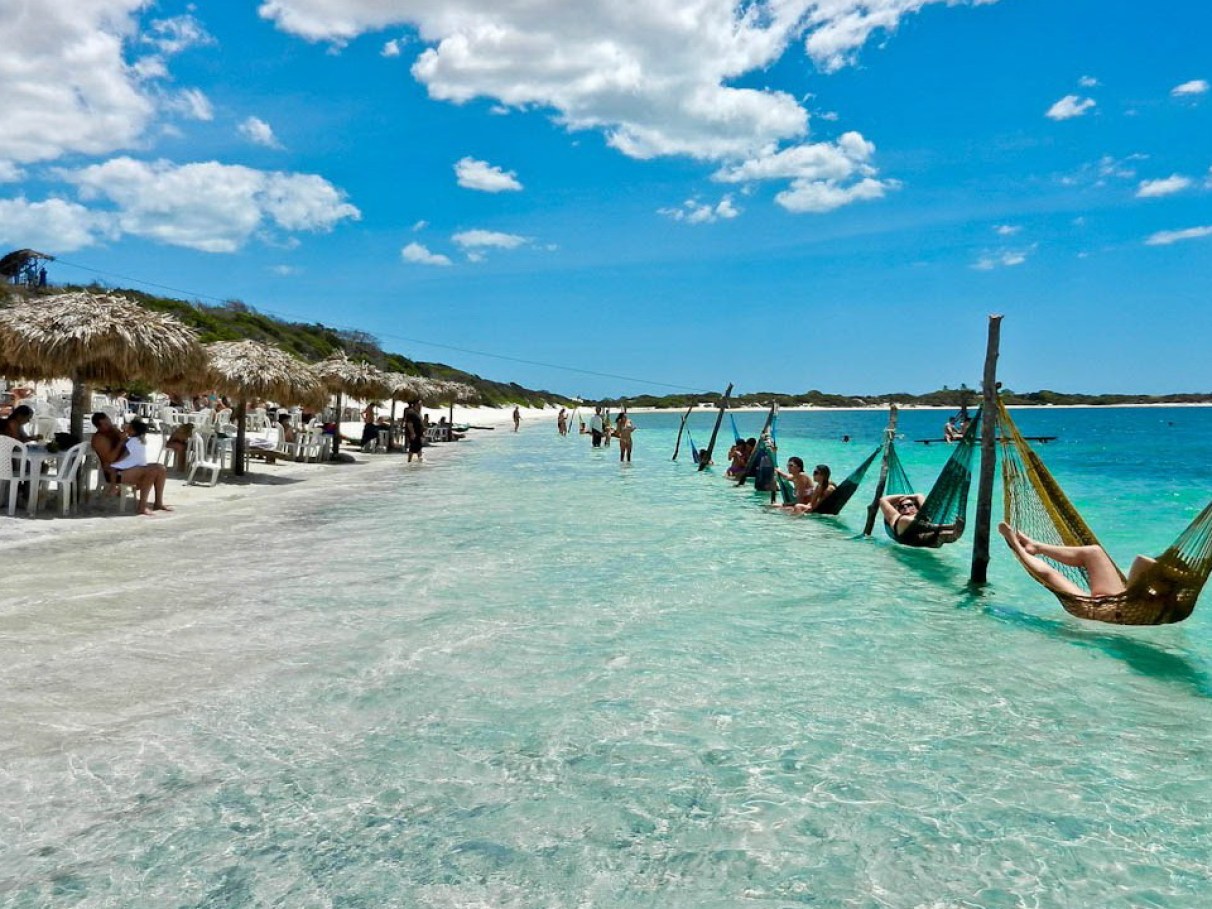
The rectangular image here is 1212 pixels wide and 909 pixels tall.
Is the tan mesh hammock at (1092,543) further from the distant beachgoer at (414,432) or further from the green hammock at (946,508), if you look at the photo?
the distant beachgoer at (414,432)

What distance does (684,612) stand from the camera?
6.00 meters

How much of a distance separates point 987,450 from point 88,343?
28.8 ft

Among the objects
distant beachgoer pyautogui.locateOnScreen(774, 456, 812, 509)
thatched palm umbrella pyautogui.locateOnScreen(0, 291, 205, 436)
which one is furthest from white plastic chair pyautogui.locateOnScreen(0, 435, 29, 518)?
distant beachgoer pyautogui.locateOnScreen(774, 456, 812, 509)

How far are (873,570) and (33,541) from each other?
24.7ft

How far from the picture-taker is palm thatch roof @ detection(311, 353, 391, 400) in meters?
19.2

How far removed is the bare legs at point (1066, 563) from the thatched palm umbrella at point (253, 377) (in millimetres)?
9929

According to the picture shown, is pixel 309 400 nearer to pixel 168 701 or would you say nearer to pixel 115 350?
pixel 115 350

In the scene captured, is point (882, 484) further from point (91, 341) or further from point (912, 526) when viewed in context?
point (91, 341)

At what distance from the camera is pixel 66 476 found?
8281mm

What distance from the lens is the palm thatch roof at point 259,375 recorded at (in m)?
11.8

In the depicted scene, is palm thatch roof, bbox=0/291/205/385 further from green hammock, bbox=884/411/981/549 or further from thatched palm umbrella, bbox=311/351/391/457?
thatched palm umbrella, bbox=311/351/391/457

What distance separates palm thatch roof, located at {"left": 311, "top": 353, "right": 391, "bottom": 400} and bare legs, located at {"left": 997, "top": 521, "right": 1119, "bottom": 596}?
1575 cm

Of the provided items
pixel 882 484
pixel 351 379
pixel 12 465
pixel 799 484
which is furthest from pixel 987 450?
pixel 351 379

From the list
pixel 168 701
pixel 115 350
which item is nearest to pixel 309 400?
pixel 115 350
